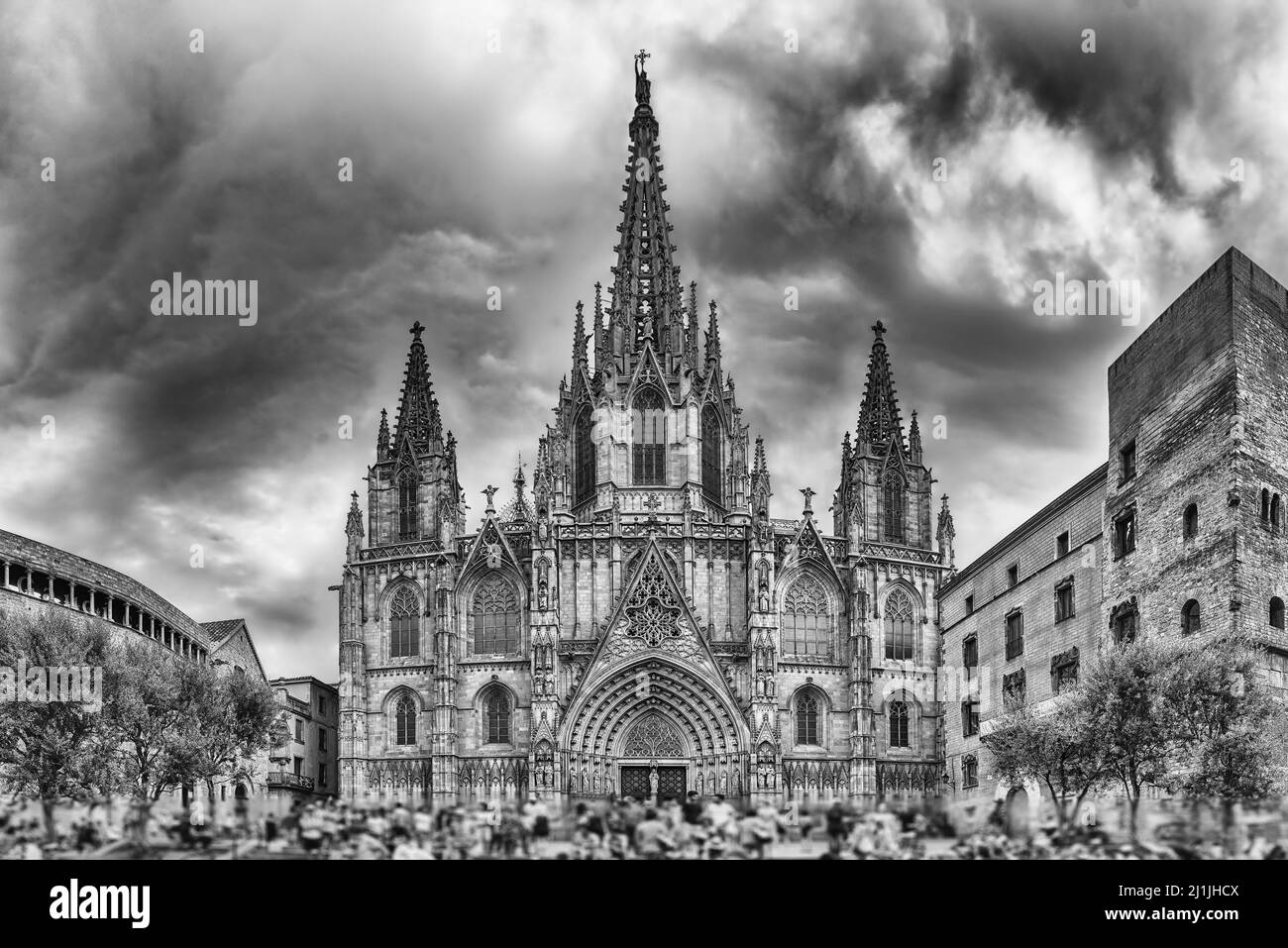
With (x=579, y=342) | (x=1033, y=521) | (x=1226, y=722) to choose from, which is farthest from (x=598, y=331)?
(x=1226, y=722)

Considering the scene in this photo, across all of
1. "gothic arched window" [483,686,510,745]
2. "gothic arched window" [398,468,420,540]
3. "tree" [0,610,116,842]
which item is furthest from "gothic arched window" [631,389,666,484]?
"tree" [0,610,116,842]

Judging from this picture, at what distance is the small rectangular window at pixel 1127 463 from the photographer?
52.3 m

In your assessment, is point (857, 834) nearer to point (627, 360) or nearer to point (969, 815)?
point (969, 815)

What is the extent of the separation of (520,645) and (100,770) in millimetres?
27376

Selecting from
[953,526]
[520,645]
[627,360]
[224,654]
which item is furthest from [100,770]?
[953,526]

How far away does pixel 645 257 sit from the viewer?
88.7m

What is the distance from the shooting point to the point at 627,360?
273 feet

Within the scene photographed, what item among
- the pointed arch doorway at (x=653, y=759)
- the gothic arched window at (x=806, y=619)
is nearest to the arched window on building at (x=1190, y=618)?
the gothic arched window at (x=806, y=619)

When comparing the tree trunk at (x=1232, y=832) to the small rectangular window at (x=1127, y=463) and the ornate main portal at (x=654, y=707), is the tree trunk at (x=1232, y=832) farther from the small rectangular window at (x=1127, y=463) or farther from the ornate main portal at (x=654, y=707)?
the ornate main portal at (x=654, y=707)

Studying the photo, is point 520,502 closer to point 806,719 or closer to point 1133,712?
point 806,719

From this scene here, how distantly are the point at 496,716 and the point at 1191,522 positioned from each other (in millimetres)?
39823

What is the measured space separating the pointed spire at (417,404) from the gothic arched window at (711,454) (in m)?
15.3
